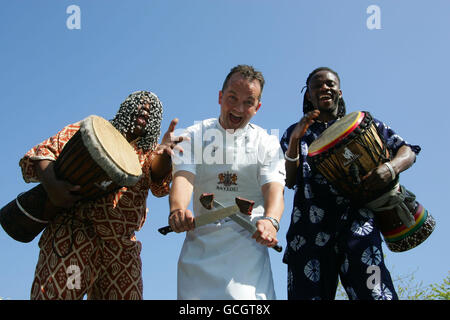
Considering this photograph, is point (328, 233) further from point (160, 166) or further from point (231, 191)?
point (160, 166)

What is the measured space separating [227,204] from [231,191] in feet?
0.35

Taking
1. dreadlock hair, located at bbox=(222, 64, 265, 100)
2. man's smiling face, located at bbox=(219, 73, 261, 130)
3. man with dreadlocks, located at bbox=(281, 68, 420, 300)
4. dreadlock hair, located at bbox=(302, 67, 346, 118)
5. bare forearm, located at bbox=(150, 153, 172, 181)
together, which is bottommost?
man with dreadlocks, located at bbox=(281, 68, 420, 300)

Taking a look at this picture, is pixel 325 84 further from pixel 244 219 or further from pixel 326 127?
pixel 244 219

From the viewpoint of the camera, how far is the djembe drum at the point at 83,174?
3590 mm

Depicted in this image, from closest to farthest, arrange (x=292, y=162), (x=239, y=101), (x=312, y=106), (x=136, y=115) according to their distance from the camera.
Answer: (x=239, y=101)
(x=292, y=162)
(x=136, y=115)
(x=312, y=106)

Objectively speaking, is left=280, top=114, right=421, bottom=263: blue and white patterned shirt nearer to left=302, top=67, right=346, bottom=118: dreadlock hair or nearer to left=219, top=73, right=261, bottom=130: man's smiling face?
left=302, top=67, right=346, bottom=118: dreadlock hair

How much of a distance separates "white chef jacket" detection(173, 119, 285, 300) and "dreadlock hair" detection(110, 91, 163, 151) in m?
0.52

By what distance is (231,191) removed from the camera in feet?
12.1

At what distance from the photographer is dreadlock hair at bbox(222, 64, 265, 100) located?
3.87 metres

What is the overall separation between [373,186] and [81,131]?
2.15 m

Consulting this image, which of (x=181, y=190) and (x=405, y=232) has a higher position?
(x=181, y=190)

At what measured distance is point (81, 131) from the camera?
3.62 metres

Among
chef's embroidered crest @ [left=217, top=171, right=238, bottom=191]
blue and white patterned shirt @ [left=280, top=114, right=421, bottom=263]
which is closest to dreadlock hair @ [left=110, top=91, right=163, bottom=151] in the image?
chef's embroidered crest @ [left=217, top=171, right=238, bottom=191]

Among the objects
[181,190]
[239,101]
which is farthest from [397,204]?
[181,190]
